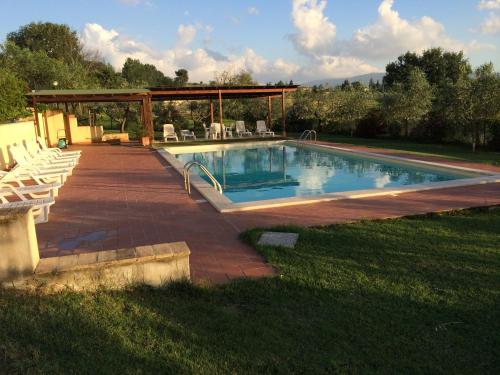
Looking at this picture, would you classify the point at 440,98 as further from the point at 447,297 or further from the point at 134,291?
the point at 134,291

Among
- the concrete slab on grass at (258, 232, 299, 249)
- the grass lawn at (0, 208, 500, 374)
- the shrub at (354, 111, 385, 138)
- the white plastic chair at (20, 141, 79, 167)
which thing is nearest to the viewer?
the grass lawn at (0, 208, 500, 374)

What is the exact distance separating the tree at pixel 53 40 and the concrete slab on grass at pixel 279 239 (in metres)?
53.9

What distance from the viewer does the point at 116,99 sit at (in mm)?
18594

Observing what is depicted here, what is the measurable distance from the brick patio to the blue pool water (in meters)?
2.32

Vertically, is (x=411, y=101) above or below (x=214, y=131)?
above

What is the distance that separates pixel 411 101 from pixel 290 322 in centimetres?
1695

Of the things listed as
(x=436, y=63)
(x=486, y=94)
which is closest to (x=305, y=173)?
(x=486, y=94)

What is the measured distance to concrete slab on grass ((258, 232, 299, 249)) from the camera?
4930 mm

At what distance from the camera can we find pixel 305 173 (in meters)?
12.9

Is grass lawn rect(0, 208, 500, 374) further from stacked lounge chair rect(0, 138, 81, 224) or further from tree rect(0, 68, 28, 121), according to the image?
tree rect(0, 68, 28, 121)

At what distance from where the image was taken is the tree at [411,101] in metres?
17.7

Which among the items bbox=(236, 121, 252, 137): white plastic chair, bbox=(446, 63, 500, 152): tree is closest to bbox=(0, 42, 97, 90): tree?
bbox=(236, 121, 252, 137): white plastic chair

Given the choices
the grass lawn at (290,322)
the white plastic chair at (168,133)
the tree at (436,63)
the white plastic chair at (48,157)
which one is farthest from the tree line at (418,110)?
the tree at (436,63)

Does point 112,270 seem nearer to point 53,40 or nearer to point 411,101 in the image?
point 411,101
